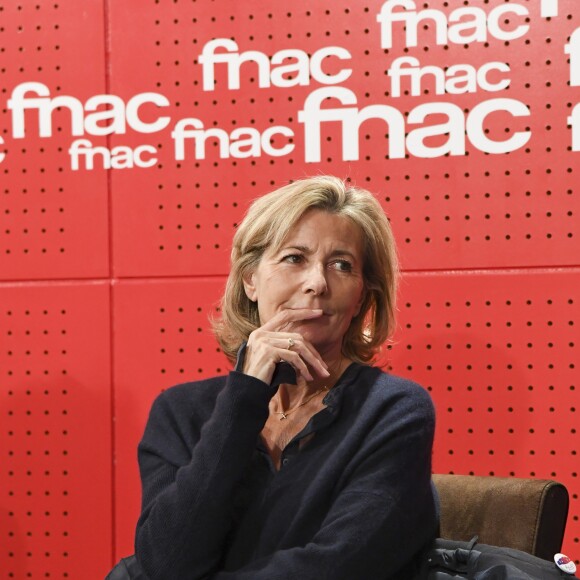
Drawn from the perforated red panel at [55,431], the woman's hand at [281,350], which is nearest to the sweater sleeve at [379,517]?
the woman's hand at [281,350]

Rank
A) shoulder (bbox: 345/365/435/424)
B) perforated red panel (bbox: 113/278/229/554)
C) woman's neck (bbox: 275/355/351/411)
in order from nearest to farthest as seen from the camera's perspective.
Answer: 1. shoulder (bbox: 345/365/435/424)
2. woman's neck (bbox: 275/355/351/411)
3. perforated red panel (bbox: 113/278/229/554)

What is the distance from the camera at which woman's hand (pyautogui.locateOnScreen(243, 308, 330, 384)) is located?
2.12 meters

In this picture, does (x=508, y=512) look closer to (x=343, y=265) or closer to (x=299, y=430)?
(x=299, y=430)

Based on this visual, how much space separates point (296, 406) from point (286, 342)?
26 centimetres

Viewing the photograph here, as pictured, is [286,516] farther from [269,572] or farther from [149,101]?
[149,101]

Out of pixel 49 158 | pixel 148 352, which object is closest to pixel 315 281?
pixel 148 352

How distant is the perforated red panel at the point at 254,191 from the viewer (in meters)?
3.03

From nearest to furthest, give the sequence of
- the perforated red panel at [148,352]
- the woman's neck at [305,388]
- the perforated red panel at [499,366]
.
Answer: the woman's neck at [305,388], the perforated red panel at [499,366], the perforated red panel at [148,352]

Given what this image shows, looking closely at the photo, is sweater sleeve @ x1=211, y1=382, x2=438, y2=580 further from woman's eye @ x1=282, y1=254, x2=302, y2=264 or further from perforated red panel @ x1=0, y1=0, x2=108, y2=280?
perforated red panel @ x1=0, y1=0, x2=108, y2=280

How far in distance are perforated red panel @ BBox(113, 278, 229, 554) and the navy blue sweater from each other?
3.69ft

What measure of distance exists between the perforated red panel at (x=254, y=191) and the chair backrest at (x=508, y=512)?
796 mm

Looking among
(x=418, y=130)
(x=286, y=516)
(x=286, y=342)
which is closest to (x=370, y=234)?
(x=286, y=342)

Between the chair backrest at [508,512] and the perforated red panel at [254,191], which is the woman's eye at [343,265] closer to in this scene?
the chair backrest at [508,512]

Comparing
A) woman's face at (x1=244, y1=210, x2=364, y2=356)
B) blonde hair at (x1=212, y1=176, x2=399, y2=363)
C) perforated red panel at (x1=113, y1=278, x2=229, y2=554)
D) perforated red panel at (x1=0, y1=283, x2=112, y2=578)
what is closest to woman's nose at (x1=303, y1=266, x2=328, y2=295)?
woman's face at (x1=244, y1=210, x2=364, y2=356)
